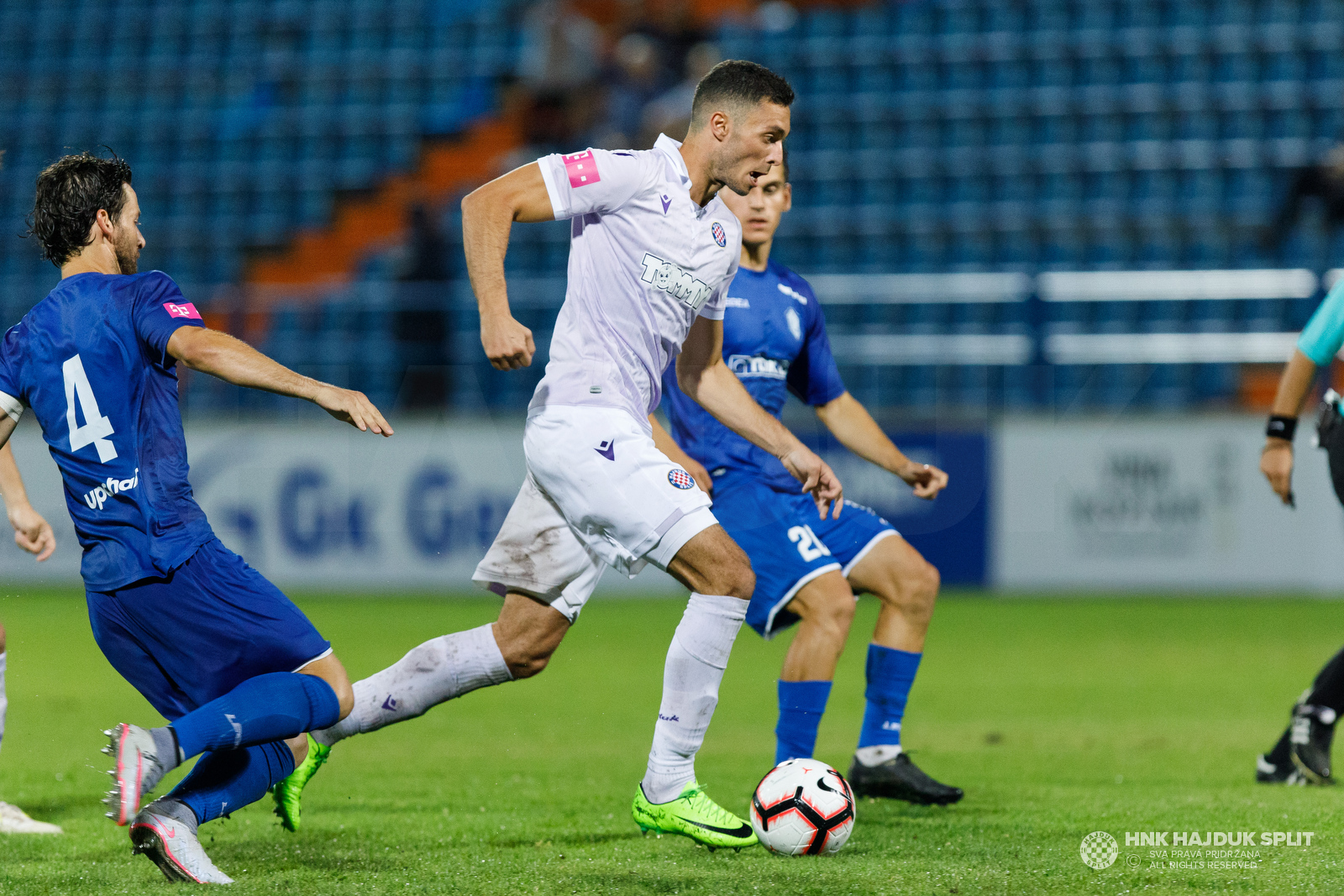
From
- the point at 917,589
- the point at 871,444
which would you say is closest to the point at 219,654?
the point at 917,589

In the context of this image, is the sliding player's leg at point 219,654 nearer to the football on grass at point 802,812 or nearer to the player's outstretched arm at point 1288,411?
the football on grass at point 802,812

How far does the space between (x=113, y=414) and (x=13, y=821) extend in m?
1.72

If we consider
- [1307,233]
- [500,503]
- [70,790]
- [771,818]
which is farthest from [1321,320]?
[1307,233]

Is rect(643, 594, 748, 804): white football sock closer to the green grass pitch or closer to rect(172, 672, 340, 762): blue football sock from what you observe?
the green grass pitch

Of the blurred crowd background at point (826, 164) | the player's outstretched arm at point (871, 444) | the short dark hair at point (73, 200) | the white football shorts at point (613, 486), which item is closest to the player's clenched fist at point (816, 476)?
the white football shorts at point (613, 486)

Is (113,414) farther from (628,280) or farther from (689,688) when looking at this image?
(689,688)

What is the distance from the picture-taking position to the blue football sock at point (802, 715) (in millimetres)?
5309

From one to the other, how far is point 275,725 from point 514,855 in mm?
909

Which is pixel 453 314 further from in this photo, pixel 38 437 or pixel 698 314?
pixel 698 314

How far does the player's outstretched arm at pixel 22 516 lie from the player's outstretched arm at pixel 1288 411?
13.4ft

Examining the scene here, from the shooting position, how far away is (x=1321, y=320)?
5508mm

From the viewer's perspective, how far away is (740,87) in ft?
14.9

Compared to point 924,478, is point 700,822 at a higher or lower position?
lower

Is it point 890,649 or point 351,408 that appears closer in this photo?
point 351,408
